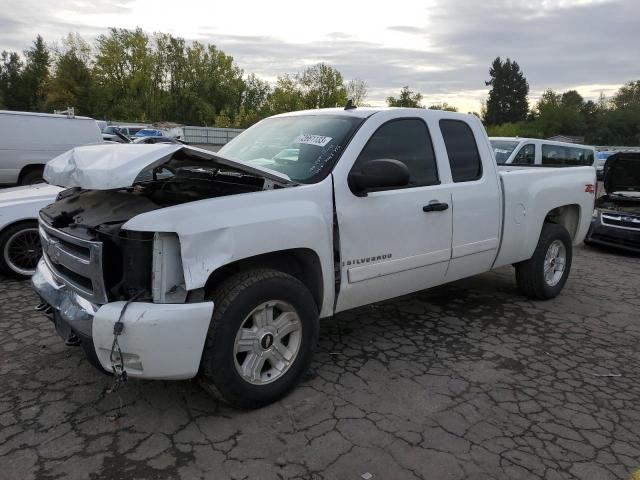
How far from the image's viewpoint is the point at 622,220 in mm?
8492

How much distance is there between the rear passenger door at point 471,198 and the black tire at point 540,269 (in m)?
0.81

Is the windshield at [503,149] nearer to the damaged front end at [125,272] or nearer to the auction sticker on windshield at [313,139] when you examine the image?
the auction sticker on windshield at [313,139]

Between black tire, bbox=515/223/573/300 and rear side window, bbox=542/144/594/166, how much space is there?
20.1 feet

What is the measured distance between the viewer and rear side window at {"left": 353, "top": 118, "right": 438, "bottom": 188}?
147 inches

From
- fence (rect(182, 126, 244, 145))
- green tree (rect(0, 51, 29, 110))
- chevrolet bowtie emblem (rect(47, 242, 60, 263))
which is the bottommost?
chevrolet bowtie emblem (rect(47, 242, 60, 263))

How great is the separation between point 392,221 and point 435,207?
48 centimetres

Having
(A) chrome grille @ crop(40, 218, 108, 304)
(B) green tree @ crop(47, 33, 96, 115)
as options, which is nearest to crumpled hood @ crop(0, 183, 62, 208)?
(A) chrome grille @ crop(40, 218, 108, 304)

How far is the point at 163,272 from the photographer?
266 cm

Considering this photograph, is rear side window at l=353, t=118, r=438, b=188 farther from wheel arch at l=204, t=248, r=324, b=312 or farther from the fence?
the fence

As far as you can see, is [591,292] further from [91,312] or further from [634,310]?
[91,312]

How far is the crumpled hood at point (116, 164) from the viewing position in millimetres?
2719

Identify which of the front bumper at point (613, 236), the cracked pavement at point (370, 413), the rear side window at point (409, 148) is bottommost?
the cracked pavement at point (370, 413)

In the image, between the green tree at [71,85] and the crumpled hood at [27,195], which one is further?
the green tree at [71,85]

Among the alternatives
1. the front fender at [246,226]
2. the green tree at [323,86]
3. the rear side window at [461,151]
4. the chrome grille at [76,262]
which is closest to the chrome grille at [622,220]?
the rear side window at [461,151]
